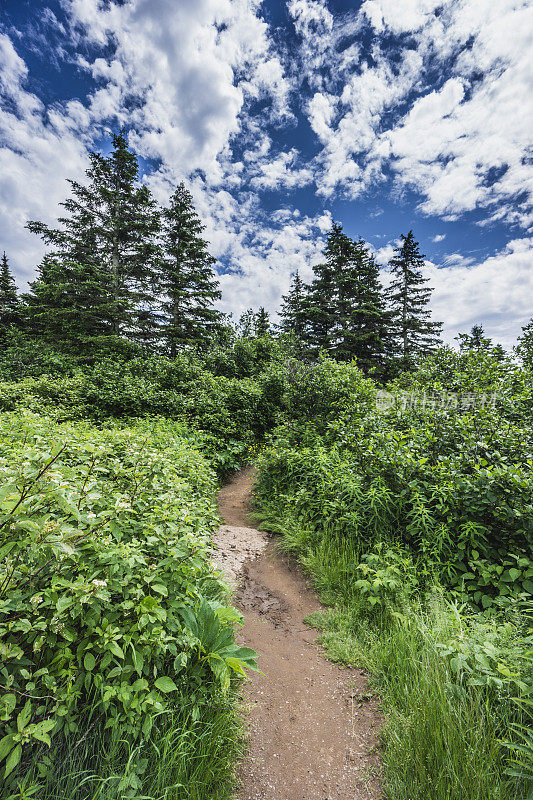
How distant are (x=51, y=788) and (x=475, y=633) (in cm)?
264

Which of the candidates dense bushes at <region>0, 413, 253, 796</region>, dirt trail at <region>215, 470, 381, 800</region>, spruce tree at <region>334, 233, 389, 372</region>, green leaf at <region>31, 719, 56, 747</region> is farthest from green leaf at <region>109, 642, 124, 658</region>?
spruce tree at <region>334, 233, 389, 372</region>

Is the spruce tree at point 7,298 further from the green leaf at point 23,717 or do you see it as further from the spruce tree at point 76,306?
the green leaf at point 23,717

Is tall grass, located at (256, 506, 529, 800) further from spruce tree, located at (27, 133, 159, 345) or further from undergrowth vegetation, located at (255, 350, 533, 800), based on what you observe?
spruce tree, located at (27, 133, 159, 345)

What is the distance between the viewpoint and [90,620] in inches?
60.1

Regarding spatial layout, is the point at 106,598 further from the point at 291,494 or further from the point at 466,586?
A: the point at 291,494

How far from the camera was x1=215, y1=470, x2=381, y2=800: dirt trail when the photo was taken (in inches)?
71.1

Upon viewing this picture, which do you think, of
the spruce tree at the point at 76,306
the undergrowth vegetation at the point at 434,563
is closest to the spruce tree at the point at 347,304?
the spruce tree at the point at 76,306

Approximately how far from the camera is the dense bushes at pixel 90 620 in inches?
52.4

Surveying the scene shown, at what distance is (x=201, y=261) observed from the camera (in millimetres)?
17156

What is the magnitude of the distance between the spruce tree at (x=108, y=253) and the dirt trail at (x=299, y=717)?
42.9ft

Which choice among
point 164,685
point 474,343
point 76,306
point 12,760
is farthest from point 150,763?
point 76,306

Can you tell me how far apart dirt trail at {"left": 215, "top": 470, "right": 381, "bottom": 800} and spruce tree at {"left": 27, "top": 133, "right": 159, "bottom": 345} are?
42.9ft

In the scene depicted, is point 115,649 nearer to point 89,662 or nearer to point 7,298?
point 89,662

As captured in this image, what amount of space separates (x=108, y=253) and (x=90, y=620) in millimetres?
17341
